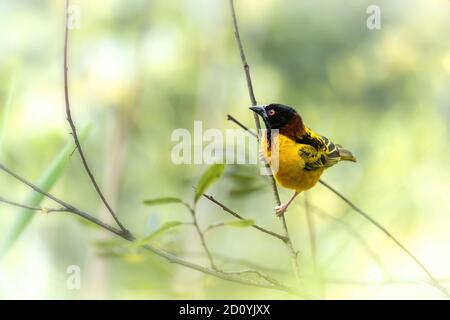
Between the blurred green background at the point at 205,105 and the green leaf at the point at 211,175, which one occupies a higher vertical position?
the blurred green background at the point at 205,105

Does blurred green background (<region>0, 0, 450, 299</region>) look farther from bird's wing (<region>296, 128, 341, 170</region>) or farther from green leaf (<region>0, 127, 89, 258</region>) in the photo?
green leaf (<region>0, 127, 89, 258</region>)

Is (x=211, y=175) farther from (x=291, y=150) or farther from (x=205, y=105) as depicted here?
(x=205, y=105)

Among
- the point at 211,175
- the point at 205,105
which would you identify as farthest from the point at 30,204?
the point at 205,105

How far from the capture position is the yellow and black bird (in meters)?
1.45

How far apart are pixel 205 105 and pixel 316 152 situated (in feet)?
2.38

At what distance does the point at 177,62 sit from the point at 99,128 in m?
0.41

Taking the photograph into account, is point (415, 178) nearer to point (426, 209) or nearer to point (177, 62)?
point (426, 209)

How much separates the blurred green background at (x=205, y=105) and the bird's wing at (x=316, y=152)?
0.14m

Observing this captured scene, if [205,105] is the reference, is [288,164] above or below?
below

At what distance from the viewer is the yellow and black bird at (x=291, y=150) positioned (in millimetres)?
1454

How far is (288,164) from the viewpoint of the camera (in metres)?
1.45

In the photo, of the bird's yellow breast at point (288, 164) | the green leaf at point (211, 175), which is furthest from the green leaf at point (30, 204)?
the bird's yellow breast at point (288, 164)

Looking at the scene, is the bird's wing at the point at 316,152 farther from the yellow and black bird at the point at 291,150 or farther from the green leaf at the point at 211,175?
the green leaf at the point at 211,175
